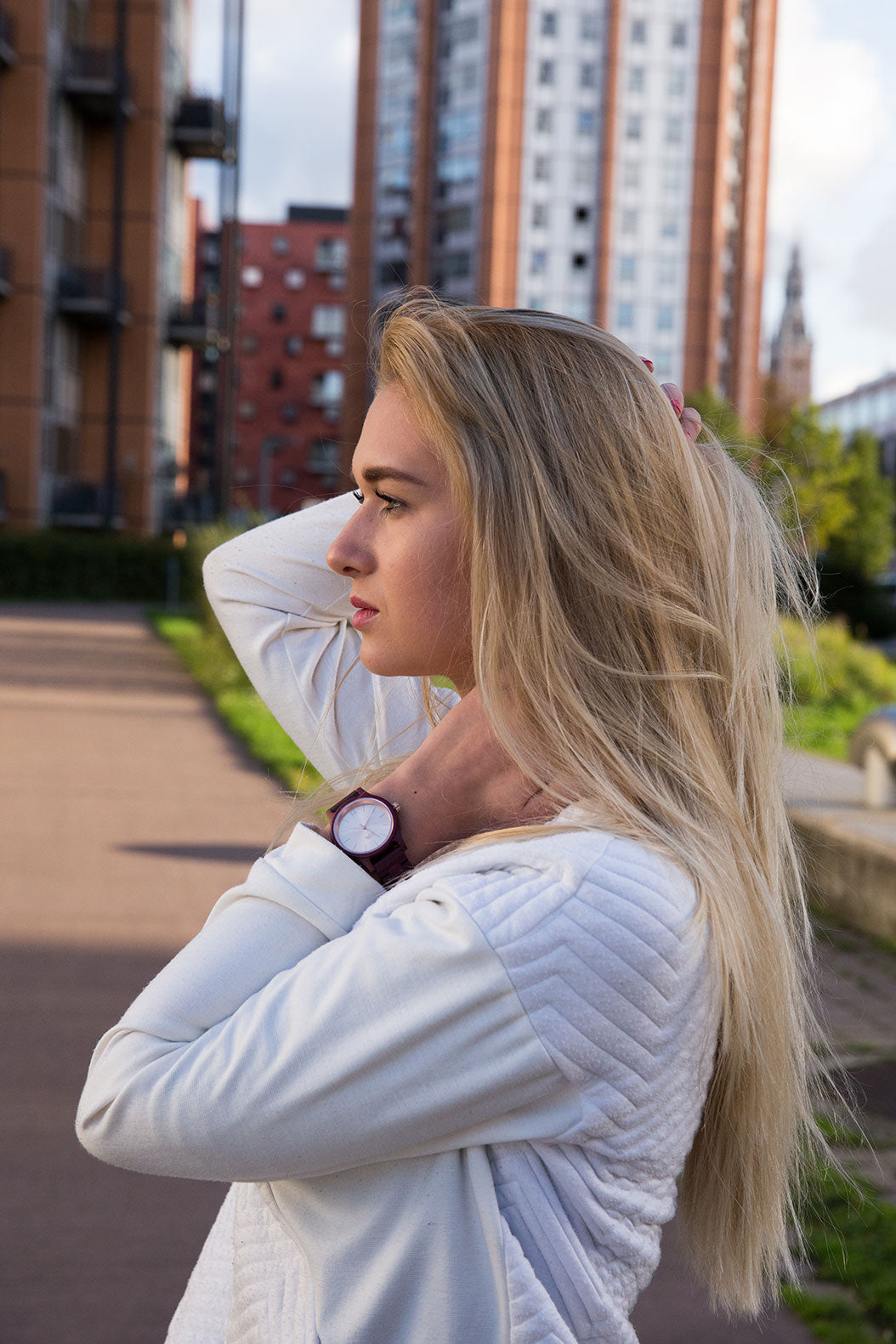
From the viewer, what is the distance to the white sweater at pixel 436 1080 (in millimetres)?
1111

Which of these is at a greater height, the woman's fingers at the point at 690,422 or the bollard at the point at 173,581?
the woman's fingers at the point at 690,422

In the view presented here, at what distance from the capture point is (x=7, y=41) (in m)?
33.3

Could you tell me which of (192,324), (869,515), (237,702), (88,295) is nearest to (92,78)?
(88,295)

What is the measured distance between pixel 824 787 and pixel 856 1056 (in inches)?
177

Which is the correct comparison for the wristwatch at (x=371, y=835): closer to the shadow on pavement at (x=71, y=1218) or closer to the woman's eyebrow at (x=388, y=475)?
the woman's eyebrow at (x=388, y=475)

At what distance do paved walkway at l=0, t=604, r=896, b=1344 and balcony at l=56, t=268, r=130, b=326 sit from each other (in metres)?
24.2

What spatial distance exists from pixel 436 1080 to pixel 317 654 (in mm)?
879

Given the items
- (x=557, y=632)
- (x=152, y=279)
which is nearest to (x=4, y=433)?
(x=152, y=279)

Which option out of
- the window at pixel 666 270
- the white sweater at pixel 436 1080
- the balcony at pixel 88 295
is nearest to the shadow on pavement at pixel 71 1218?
the white sweater at pixel 436 1080

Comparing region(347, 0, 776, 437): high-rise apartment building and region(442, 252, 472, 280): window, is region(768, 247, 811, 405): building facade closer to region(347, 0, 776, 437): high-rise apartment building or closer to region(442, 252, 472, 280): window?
region(347, 0, 776, 437): high-rise apartment building

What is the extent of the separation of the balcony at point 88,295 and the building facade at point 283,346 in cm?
5108

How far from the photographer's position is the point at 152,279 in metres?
38.2

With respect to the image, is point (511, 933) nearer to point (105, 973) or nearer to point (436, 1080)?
point (436, 1080)

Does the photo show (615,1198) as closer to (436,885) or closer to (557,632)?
(436,885)
